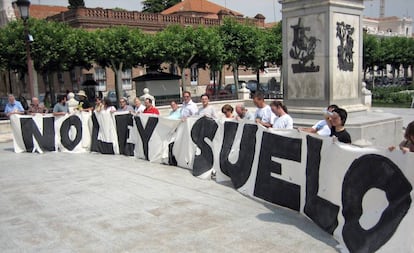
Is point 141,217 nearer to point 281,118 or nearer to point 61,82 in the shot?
point 281,118

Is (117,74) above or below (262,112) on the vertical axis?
above

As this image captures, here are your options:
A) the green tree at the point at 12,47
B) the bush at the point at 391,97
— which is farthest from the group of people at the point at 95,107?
the bush at the point at 391,97

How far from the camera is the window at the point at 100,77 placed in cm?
4666

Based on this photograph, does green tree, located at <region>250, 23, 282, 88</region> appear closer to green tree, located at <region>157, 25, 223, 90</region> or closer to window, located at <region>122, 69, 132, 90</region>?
green tree, located at <region>157, 25, 223, 90</region>

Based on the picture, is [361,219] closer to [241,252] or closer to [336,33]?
[241,252]

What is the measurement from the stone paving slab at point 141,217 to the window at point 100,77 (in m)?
38.3

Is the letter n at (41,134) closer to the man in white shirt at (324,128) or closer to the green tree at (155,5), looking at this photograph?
the man in white shirt at (324,128)

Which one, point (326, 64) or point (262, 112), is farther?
point (326, 64)

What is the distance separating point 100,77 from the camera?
46.9m

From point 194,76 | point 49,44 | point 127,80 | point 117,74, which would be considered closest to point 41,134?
point 49,44

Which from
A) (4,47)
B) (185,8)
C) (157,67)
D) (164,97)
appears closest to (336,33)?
(164,97)

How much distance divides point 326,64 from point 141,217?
21.4 ft

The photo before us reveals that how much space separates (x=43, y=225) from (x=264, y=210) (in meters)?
3.25

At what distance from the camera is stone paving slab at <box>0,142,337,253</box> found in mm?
5145
